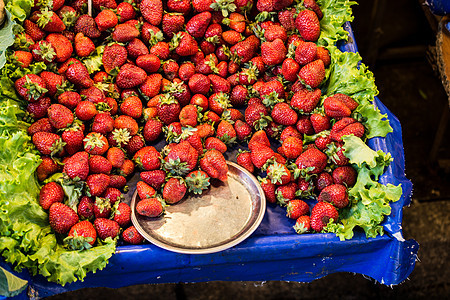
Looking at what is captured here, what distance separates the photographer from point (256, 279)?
7.45 ft

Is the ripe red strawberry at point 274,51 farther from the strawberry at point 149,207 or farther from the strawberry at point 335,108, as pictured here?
the strawberry at point 149,207

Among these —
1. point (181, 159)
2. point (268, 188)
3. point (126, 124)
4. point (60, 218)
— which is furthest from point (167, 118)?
point (60, 218)

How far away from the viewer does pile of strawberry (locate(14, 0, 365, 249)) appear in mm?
2166

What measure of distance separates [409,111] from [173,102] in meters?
2.52

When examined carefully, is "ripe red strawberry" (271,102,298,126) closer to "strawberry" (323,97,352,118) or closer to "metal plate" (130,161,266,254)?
"strawberry" (323,97,352,118)

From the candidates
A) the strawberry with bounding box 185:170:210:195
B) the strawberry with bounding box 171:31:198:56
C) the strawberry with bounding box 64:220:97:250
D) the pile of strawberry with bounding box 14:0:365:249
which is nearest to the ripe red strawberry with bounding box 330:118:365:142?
the pile of strawberry with bounding box 14:0:365:249

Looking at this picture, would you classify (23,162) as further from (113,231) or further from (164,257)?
(164,257)

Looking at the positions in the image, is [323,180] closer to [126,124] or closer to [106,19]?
[126,124]

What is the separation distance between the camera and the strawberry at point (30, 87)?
220 centimetres

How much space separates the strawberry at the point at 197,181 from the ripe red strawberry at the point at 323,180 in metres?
0.54

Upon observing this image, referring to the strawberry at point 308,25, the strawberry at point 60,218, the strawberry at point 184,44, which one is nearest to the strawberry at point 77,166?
the strawberry at point 60,218

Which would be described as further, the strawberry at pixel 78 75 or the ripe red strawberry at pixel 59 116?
the strawberry at pixel 78 75

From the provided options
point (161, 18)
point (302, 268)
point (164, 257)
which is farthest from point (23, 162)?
point (302, 268)

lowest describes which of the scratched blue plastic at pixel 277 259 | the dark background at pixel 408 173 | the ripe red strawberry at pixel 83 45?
the dark background at pixel 408 173
